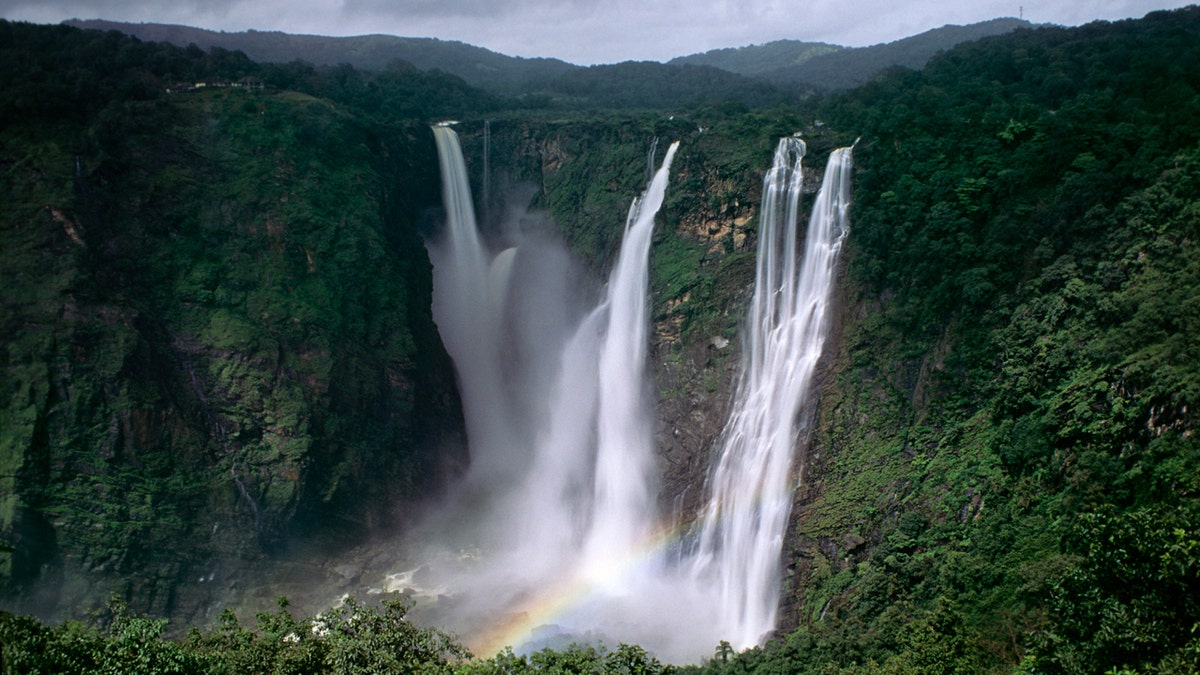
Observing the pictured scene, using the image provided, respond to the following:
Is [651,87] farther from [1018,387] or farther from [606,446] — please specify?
[1018,387]

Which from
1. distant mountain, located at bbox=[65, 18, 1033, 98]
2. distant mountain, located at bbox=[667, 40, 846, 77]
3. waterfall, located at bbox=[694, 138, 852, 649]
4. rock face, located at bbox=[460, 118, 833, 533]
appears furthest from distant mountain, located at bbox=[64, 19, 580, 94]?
waterfall, located at bbox=[694, 138, 852, 649]

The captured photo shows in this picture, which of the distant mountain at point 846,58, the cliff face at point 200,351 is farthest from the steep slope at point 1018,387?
the distant mountain at point 846,58

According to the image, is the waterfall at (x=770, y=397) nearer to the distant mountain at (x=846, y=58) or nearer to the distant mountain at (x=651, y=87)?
the distant mountain at (x=651, y=87)

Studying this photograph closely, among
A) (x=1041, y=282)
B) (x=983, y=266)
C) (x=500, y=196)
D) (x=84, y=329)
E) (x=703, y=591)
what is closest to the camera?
(x=1041, y=282)

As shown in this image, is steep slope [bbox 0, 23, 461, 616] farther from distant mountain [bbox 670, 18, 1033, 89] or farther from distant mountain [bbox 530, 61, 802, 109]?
distant mountain [bbox 670, 18, 1033, 89]

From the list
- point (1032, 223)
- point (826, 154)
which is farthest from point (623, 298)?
point (1032, 223)

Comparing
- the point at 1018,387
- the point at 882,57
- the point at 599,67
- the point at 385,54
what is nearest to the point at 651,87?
the point at 599,67

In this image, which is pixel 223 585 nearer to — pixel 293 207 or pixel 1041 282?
pixel 293 207
